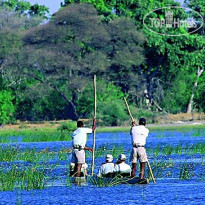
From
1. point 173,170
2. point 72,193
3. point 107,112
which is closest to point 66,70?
point 107,112

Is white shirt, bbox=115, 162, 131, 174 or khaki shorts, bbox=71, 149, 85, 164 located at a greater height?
khaki shorts, bbox=71, 149, 85, 164

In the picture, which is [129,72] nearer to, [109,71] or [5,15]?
[109,71]

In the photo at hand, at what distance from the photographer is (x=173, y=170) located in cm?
2742

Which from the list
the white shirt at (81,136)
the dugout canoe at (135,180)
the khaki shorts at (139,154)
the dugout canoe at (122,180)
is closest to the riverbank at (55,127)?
the white shirt at (81,136)

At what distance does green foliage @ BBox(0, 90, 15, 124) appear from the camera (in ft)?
231

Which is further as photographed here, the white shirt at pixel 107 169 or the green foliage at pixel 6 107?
the green foliage at pixel 6 107

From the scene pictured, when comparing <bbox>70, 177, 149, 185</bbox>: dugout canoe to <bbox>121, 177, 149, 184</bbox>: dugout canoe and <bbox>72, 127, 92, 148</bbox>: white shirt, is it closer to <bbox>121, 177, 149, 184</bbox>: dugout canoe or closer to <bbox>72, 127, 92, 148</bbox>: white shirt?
<bbox>121, 177, 149, 184</bbox>: dugout canoe

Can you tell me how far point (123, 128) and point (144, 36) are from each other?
11.9 m

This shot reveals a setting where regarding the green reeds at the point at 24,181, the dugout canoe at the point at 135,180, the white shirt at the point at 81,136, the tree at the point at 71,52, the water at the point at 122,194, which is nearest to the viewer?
the water at the point at 122,194

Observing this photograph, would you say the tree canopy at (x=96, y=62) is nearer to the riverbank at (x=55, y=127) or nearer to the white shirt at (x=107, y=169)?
the riverbank at (x=55, y=127)

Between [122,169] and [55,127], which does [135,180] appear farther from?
[55,127]

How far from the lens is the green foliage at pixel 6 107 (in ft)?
231

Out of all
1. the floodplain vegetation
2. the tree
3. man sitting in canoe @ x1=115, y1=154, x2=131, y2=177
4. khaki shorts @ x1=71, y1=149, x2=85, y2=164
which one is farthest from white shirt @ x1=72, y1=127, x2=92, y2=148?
the tree

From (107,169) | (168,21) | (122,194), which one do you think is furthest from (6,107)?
(122,194)
